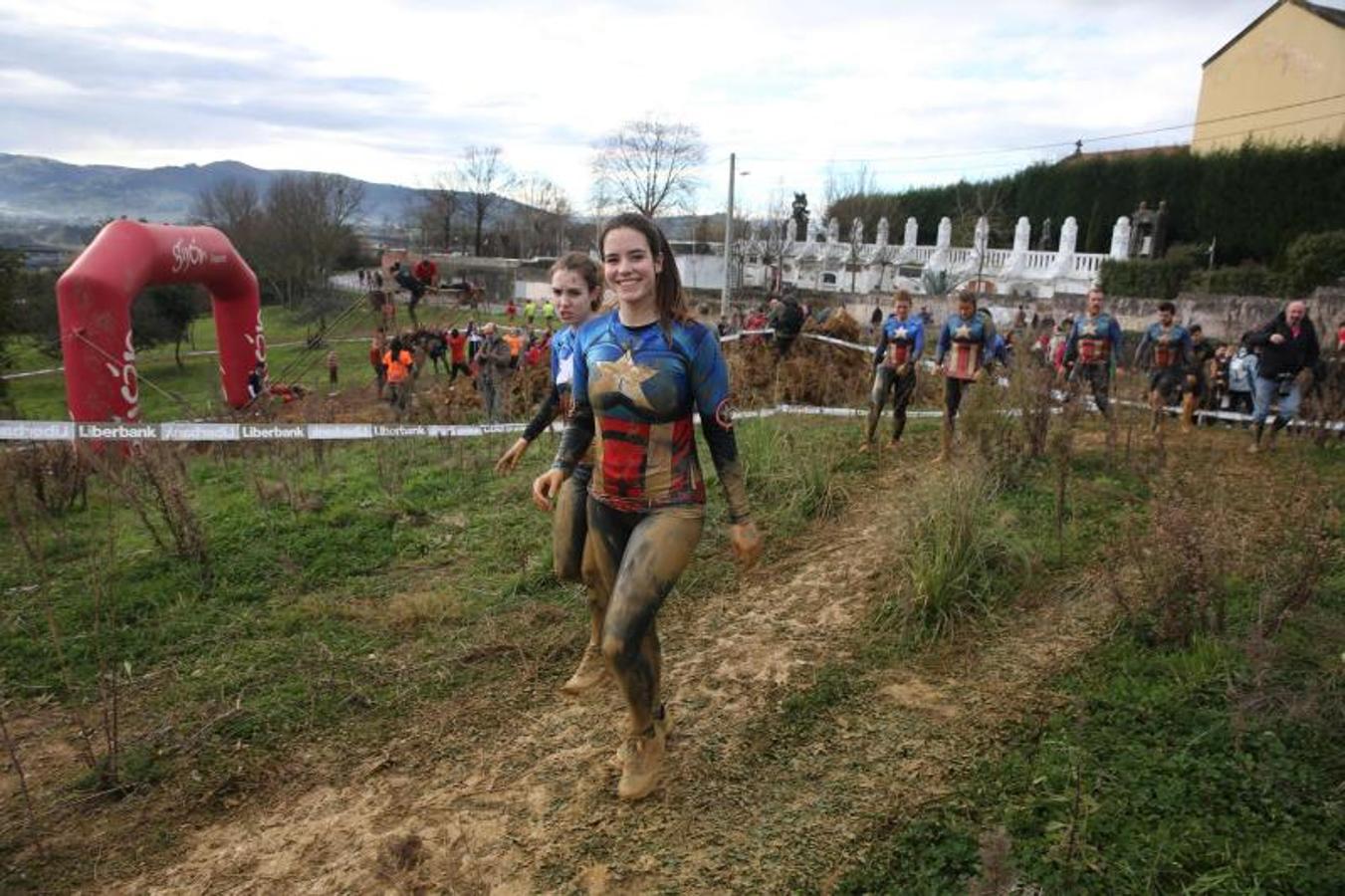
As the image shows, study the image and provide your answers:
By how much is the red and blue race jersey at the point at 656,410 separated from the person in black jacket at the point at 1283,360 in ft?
25.8

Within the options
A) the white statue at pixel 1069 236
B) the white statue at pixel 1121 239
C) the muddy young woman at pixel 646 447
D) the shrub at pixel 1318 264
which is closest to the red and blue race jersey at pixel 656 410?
the muddy young woman at pixel 646 447

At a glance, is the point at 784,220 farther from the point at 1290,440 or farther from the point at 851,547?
the point at 851,547

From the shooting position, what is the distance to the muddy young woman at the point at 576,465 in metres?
3.68

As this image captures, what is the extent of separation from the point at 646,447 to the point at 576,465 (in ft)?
1.89

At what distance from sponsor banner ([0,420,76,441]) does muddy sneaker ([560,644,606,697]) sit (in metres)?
7.37

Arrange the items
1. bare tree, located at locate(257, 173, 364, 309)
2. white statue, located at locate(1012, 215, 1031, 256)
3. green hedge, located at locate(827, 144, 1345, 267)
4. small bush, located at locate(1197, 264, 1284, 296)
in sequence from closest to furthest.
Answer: small bush, located at locate(1197, 264, 1284, 296) → green hedge, located at locate(827, 144, 1345, 267) → white statue, located at locate(1012, 215, 1031, 256) → bare tree, located at locate(257, 173, 364, 309)

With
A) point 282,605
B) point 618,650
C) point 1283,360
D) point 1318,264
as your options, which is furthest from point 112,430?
point 1318,264

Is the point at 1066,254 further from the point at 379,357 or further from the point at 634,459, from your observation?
the point at 634,459

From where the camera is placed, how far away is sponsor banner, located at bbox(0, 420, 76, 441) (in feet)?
28.0

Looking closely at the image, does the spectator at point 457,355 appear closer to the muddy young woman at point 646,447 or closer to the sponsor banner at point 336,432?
the sponsor banner at point 336,432

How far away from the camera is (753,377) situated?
499 inches

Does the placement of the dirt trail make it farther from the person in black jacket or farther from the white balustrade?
the white balustrade

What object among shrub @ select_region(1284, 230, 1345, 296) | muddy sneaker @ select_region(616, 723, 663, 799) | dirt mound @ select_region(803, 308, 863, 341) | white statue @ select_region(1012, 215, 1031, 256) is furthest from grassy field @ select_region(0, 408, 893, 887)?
white statue @ select_region(1012, 215, 1031, 256)

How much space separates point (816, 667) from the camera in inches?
161
